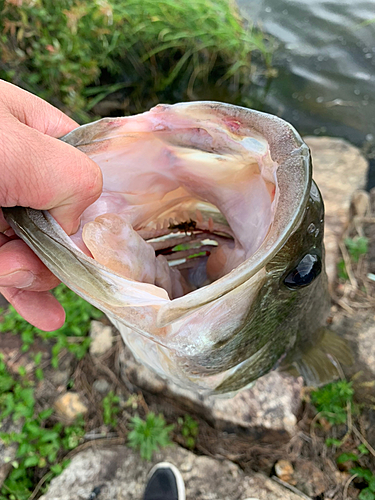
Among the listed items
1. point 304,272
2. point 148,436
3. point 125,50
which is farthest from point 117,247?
point 125,50

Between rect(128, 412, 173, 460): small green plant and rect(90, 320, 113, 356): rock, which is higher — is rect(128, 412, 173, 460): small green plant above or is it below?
below

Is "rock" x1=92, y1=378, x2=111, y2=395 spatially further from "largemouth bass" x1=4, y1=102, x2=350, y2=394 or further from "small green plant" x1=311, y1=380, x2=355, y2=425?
"small green plant" x1=311, y1=380, x2=355, y2=425

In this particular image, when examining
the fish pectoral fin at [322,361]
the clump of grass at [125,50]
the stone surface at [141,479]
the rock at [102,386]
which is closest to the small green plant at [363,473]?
the stone surface at [141,479]

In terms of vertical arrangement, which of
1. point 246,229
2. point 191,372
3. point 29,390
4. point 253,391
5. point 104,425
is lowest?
point 104,425

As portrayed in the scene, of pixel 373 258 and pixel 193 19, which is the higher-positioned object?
pixel 193 19

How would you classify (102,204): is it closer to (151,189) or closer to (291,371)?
(151,189)

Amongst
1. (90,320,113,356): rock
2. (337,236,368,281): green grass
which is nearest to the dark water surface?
(337,236,368,281): green grass

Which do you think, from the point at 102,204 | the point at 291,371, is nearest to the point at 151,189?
the point at 102,204
